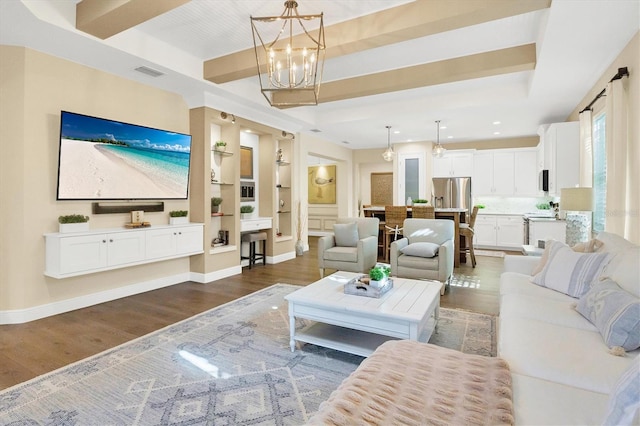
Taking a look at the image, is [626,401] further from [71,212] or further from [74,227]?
[71,212]

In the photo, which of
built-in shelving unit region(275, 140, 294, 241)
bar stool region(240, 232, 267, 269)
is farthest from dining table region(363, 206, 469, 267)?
bar stool region(240, 232, 267, 269)

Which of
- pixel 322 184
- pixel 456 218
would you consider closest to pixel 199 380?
pixel 456 218

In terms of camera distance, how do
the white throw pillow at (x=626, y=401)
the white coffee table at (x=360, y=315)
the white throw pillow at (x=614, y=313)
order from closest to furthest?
the white throw pillow at (x=626, y=401) < the white throw pillow at (x=614, y=313) < the white coffee table at (x=360, y=315)

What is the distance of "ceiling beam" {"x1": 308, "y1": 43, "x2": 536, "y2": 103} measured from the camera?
4113 mm

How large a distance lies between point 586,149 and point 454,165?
4.37 m

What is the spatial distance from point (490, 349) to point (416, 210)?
12.0 ft

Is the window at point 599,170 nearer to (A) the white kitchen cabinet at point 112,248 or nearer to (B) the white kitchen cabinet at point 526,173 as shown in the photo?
(B) the white kitchen cabinet at point 526,173

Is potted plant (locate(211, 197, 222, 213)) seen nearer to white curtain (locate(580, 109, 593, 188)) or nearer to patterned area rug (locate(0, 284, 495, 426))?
patterned area rug (locate(0, 284, 495, 426))

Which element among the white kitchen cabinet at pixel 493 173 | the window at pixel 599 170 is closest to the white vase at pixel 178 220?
the window at pixel 599 170

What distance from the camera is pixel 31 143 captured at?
355 centimetres

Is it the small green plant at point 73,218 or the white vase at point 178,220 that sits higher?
the small green plant at point 73,218

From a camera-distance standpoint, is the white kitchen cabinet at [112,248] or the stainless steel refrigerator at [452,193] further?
the stainless steel refrigerator at [452,193]

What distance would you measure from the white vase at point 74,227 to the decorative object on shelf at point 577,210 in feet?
18.8

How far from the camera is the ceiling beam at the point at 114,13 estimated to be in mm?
2848
